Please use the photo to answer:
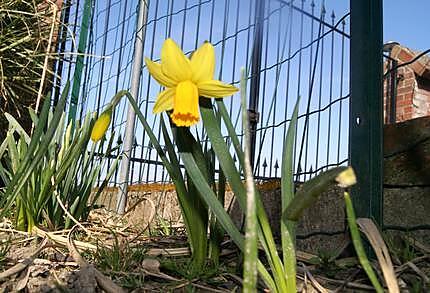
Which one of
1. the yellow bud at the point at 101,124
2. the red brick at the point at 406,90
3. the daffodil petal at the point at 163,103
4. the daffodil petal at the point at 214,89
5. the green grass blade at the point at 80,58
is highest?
the red brick at the point at 406,90

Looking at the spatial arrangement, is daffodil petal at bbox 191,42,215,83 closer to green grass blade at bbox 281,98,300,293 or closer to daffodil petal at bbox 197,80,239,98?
daffodil petal at bbox 197,80,239,98

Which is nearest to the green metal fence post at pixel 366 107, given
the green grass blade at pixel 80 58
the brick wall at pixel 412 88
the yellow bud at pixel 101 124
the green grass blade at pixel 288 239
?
the green grass blade at pixel 288 239

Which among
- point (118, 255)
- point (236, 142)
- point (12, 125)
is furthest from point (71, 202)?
point (236, 142)

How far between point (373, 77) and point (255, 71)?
2.33ft

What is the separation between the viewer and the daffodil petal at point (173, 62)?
28.0 inches

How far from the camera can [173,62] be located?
2.34 feet

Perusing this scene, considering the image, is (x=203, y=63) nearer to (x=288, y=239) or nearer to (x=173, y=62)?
(x=173, y=62)

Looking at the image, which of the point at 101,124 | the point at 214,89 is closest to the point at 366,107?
the point at 214,89

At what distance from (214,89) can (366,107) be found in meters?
0.33

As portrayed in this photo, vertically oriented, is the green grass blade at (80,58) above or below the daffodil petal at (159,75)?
above

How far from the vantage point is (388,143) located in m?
1.10

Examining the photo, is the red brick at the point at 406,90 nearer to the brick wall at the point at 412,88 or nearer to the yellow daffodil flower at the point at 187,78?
the brick wall at the point at 412,88

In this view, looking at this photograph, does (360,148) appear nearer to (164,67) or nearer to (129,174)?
(164,67)

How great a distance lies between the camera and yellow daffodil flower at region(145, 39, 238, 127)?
70 centimetres
